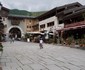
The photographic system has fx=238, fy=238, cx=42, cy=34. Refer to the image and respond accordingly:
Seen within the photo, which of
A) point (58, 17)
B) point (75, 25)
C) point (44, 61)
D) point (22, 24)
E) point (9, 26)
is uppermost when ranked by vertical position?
point (22, 24)

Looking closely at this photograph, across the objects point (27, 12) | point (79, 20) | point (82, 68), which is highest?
point (27, 12)

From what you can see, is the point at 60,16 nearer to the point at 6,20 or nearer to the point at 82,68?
the point at 6,20

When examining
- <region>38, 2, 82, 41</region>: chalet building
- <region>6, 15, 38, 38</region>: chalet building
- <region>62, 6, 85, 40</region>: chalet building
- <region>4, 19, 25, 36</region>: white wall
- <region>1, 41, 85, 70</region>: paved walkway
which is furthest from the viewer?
<region>6, 15, 38, 38</region>: chalet building

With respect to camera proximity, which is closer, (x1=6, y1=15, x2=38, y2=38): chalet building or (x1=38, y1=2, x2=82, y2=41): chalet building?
(x1=38, y1=2, x2=82, y2=41): chalet building

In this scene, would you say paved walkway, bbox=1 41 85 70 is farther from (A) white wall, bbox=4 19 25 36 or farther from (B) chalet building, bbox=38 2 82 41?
(A) white wall, bbox=4 19 25 36

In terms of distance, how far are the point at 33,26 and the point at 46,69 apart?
232ft

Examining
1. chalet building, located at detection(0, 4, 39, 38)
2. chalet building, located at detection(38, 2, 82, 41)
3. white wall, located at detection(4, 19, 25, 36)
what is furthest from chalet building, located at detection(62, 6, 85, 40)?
white wall, located at detection(4, 19, 25, 36)

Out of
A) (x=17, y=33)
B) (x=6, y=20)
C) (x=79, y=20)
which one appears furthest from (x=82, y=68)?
(x=17, y=33)

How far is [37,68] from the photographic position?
39.5 ft

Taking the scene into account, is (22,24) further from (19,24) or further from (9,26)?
(9,26)

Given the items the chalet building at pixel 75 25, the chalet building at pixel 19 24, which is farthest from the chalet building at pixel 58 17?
the chalet building at pixel 19 24

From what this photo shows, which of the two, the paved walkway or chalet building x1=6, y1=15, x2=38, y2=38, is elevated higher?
chalet building x1=6, y1=15, x2=38, y2=38

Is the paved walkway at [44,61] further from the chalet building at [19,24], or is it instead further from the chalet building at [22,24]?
the chalet building at [22,24]

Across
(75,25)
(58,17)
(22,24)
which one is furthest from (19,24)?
(75,25)
